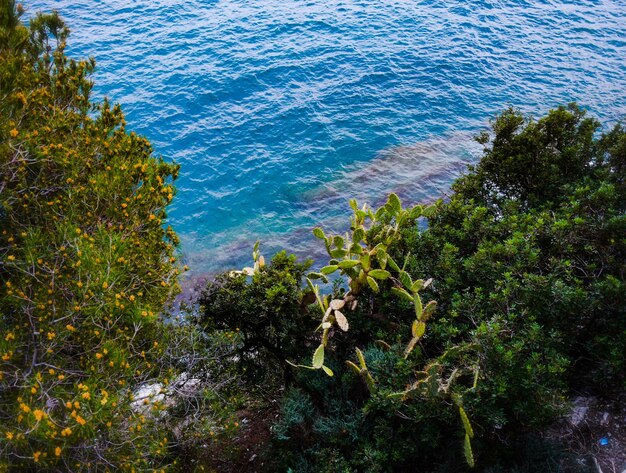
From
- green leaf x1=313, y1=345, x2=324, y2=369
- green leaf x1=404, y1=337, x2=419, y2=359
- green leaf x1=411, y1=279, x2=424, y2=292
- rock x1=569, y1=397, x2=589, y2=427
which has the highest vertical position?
green leaf x1=411, y1=279, x2=424, y2=292

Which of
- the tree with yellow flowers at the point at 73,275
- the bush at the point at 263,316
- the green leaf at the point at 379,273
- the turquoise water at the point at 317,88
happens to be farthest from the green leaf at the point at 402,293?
the turquoise water at the point at 317,88

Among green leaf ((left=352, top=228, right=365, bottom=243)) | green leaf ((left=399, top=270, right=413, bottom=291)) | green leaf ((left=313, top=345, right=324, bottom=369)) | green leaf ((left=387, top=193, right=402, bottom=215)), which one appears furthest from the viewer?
green leaf ((left=387, top=193, right=402, bottom=215))

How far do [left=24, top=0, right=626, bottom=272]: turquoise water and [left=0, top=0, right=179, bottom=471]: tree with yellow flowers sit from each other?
6.43 m

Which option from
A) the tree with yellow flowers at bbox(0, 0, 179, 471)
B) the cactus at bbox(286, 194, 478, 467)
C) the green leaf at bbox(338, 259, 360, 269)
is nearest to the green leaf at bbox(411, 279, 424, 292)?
the cactus at bbox(286, 194, 478, 467)

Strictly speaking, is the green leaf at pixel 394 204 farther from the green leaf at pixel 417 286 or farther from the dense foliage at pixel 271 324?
the green leaf at pixel 417 286

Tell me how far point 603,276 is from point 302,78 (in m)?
15.1

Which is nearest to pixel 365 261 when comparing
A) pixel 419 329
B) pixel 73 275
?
pixel 419 329

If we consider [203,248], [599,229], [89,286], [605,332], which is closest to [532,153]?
[599,229]

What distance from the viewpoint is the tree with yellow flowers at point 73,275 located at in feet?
14.3

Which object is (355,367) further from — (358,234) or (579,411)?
(579,411)

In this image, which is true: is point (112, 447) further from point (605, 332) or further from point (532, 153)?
point (532, 153)

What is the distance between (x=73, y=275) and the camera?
516cm

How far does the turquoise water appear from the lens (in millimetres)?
14438

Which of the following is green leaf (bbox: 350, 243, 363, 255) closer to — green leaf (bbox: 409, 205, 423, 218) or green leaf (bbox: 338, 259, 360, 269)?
green leaf (bbox: 338, 259, 360, 269)
